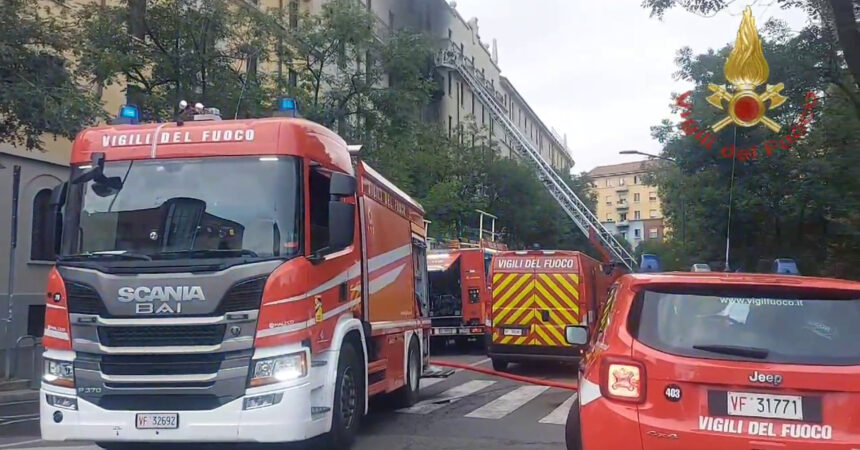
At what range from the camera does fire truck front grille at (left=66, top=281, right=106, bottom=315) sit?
693cm

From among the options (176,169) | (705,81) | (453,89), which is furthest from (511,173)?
(176,169)

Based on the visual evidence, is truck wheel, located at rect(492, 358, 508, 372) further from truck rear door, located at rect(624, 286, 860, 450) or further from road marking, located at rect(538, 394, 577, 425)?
truck rear door, located at rect(624, 286, 860, 450)

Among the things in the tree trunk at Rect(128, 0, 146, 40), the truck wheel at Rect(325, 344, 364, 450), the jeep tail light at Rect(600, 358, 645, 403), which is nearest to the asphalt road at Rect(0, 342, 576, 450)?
the truck wheel at Rect(325, 344, 364, 450)

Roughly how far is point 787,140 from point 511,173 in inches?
975

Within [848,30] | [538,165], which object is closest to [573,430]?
[848,30]

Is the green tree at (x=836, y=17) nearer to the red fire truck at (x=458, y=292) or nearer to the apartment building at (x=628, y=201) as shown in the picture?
the red fire truck at (x=458, y=292)

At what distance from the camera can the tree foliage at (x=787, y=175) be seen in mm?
17953

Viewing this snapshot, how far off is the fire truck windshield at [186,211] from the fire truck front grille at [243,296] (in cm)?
29

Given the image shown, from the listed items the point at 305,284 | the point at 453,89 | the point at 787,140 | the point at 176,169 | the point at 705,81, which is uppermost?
the point at 453,89

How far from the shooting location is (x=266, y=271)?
22.7ft

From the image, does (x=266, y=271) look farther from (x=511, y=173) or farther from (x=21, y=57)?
(x=511, y=173)

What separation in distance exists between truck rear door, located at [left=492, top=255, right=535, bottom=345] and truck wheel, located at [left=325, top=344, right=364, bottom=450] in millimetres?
8415

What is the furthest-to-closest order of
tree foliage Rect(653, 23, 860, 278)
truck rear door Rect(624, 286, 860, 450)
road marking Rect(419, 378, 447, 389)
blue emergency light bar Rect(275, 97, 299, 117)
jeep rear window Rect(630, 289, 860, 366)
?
tree foliage Rect(653, 23, 860, 278) < road marking Rect(419, 378, 447, 389) < blue emergency light bar Rect(275, 97, 299, 117) < jeep rear window Rect(630, 289, 860, 366) < truck rear door Rect(624, 286, 860, 450)

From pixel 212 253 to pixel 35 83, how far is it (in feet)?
23.6
